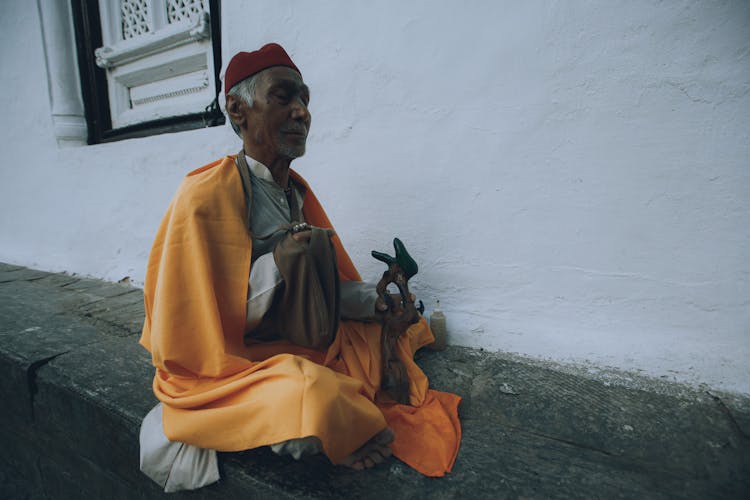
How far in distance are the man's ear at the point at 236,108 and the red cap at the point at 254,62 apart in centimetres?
6

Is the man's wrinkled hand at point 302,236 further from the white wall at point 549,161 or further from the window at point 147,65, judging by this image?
the window at point 147,65

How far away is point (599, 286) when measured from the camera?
1.69 metres

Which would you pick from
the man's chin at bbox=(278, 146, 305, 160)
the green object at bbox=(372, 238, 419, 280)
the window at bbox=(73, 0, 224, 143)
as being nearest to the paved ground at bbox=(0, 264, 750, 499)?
the green object at bbox=(372, 238, 419, 280)

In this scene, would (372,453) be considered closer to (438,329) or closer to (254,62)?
(438,329)

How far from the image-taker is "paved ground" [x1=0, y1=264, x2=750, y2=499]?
3.59ft

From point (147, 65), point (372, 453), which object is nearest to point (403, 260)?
point (372, 453)

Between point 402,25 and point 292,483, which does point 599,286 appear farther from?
point 402,25

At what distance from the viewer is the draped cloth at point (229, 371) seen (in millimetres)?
1008

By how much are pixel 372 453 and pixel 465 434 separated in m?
0.38

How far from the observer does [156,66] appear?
10.7ft

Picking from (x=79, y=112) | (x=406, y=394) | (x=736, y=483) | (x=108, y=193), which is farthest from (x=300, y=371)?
(x=79, y=112)

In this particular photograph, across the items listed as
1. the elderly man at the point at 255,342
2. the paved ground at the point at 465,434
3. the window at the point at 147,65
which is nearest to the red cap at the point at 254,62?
the elderly man at the point at 255,342

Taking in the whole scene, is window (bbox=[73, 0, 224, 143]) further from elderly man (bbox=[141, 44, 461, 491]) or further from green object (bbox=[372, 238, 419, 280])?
green object (bbox=[372, 238, 419, 280])

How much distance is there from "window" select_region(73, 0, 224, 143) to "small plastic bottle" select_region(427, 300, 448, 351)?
2254 mm
